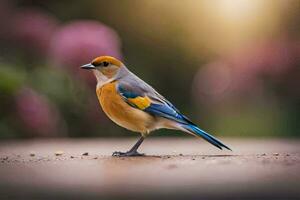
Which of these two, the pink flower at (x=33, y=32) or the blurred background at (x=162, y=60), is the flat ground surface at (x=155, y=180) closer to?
the blurred background at (x=162, y=60)

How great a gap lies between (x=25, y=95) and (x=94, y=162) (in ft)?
7.07

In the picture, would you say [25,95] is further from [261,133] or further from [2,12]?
[261,133]

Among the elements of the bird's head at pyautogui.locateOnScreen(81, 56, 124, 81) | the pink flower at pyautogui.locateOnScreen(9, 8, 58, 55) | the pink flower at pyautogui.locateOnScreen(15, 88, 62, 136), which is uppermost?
the pink flower at pyautogui.locateOnScreen(9, 8, 58, 55)

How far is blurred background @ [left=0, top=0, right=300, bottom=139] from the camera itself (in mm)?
4453

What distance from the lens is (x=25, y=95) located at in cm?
421

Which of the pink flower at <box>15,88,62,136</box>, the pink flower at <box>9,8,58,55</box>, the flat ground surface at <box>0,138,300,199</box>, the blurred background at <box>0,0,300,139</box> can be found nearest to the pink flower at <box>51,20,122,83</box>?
the blurred background at <box>0,0,300,139</box>

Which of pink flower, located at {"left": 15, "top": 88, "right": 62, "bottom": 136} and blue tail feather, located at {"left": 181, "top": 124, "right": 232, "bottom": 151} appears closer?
blue tail feather, located at {"left": 181, "top": 124, "right": 232, "bottom": 151}

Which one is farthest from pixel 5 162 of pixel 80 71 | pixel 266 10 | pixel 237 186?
pixel 266 10

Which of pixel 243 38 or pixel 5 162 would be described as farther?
pixel 243 38

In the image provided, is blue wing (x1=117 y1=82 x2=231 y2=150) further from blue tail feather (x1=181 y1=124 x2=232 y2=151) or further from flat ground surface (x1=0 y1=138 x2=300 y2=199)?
flat ground surface (x1=0 y1=138 x2=300 y2=199)

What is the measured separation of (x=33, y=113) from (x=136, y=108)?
63.5 inches

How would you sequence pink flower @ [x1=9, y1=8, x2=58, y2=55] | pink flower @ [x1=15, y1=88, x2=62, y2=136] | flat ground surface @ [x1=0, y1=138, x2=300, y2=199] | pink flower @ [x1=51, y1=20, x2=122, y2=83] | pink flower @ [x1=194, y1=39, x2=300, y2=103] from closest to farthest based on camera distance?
flat ground surface @ [x1=0, y1=138, x2=300, y2=199], pink flower @ [x1=15, y1=88, x2=62, y2=136], pink flower @ [x1=51, y1=20, x2=122, y2=83], pink flower @ [x1=9, y1=8, x2=58, y2=55], pink flower @ [x1=194, y1=39, x2=300, y2=103]

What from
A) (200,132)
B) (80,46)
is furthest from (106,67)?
(80,46)

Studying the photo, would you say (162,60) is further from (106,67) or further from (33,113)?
(106,67)
